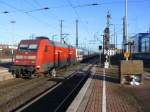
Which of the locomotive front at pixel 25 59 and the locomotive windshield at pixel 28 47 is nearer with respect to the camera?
the locomotive front at pixel 25 59

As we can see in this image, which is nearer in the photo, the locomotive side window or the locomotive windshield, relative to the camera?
the locomotive windshield

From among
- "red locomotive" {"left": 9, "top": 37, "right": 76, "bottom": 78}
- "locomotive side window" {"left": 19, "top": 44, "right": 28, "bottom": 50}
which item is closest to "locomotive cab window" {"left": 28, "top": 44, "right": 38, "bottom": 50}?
"red locomotive" {"left": 9, "top": 37, "right": 76, "bottom": 78}

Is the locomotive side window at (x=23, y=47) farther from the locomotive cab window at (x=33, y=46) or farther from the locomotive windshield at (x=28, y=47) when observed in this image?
the locomotive cab window at (x=33, y=46)

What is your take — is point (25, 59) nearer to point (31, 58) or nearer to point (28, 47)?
point (31, 58)

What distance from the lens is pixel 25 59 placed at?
102 ft

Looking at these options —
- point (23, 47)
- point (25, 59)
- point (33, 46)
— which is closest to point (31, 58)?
point (25, 59)

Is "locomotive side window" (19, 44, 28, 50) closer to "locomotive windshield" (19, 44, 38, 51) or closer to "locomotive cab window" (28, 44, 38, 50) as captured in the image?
"locomotive windshield" (19, 44, 38, 51)

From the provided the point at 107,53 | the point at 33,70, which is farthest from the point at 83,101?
the point at 107,53

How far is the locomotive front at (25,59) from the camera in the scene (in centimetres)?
3059

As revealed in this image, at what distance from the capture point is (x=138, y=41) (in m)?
92.1

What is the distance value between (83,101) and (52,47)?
19.7m

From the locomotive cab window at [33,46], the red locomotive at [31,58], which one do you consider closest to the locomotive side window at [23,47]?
the red locomotive at [31,58]

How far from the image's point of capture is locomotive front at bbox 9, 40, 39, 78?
30.6m

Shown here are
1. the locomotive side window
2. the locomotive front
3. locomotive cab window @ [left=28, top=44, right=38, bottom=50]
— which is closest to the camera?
the locomotive front
